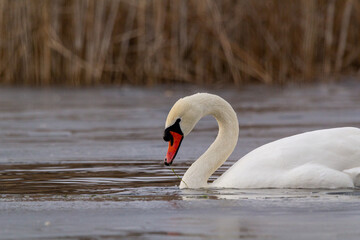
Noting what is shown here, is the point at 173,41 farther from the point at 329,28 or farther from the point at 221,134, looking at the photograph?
the point at 221,134

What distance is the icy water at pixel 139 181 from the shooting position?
424cm

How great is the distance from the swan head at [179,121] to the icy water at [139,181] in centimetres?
33

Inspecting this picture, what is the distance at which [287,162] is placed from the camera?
5699 mm

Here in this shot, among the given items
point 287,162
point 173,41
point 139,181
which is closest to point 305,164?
point 287,162

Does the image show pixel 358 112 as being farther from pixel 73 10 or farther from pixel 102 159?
pixel 73 10

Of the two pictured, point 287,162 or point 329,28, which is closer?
point 287,162

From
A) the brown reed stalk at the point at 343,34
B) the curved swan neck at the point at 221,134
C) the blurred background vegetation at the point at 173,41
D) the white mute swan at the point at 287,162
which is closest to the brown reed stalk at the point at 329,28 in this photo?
the blurred background vegetation at the point at 173,41

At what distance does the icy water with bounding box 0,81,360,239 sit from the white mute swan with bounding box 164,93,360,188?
0.14m

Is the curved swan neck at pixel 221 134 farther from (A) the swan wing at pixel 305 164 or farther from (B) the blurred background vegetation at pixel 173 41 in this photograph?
(B) the blurred background vegetation at pixel 173 41

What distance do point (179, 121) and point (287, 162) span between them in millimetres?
844

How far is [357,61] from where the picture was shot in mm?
18328

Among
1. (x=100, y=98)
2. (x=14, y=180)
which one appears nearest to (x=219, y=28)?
(x=100, y=98)

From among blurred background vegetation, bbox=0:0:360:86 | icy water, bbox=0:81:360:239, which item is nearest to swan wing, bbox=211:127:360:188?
icy water, bbox=0:81:360:239

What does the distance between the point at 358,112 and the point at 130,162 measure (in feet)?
16.3
